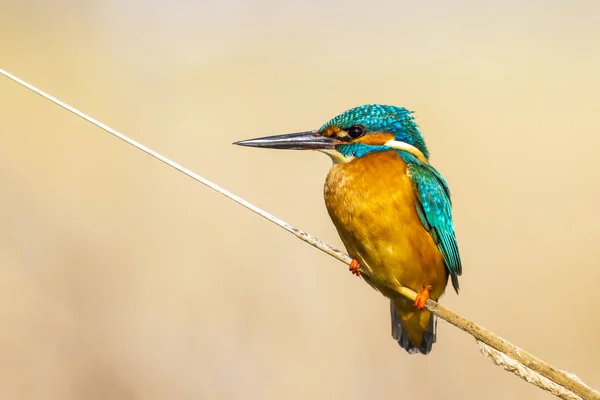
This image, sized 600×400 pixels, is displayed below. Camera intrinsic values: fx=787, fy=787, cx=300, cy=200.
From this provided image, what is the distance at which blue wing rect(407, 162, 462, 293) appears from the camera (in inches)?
93.8

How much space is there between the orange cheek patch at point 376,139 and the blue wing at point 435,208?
15 cm

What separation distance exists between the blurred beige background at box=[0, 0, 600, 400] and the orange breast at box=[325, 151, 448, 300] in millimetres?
626

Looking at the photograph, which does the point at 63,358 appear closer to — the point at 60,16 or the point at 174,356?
the point at 174,356

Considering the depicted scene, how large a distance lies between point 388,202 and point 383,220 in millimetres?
57

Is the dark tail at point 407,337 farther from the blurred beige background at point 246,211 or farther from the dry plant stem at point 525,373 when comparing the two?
the dry plant stem at point 525,373

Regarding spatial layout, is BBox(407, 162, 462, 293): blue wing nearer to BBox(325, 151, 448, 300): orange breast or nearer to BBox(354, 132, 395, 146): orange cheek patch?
BBox(325, 151, 448, 300): orange breast

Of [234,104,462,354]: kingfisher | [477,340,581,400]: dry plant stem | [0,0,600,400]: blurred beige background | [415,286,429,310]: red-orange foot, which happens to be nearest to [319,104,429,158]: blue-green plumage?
[234,104,462,354]: kingfisher

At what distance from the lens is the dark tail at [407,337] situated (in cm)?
271

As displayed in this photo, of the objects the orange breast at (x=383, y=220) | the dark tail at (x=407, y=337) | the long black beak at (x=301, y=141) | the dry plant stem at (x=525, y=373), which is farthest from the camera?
the dark tail at (x=407, y=337)

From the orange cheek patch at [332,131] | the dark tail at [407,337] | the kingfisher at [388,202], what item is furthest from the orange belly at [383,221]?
the dark tail at [407,337]

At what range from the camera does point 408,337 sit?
2.71m

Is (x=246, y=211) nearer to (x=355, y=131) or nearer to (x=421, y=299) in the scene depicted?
(x=355, y=131)

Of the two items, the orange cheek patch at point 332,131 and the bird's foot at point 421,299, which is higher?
the orange cheek patch at point 332,131

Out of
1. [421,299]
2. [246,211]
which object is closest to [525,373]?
[421,299]
